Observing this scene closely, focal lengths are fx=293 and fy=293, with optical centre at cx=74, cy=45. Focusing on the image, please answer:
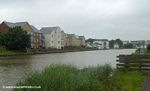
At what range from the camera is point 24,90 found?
33.7 ft

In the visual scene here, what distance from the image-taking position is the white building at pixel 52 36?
139m

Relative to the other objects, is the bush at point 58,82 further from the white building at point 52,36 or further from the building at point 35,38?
the white building at point 52,36

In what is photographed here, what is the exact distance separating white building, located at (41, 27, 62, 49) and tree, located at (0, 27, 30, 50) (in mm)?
48993

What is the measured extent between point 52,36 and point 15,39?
52.4 meters

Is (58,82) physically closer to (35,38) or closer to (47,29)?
(35,38)

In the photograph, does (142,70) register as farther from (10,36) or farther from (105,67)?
(10,36)

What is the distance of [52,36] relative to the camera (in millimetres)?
139000

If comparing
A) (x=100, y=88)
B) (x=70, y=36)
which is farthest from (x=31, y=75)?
(x=70, y=36)

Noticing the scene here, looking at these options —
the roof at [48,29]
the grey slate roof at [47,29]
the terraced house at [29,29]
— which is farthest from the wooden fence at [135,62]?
the roof at [48,29]

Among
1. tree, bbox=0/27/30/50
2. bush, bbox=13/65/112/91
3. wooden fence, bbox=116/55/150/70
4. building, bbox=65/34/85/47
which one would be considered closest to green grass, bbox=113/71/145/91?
wooden fence, bbox=116/55/150/70

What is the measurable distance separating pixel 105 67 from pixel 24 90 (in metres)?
9.14

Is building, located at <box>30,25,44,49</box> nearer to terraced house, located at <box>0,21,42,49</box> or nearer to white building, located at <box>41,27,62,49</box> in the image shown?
terraced house, located at <box>0,21,42,49</box>

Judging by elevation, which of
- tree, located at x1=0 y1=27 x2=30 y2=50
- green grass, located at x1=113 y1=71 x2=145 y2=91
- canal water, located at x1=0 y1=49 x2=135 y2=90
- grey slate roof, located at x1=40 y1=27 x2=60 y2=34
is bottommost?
canal water, located at x1=0 y1=49 x2=135 y2=90

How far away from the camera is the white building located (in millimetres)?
138663
